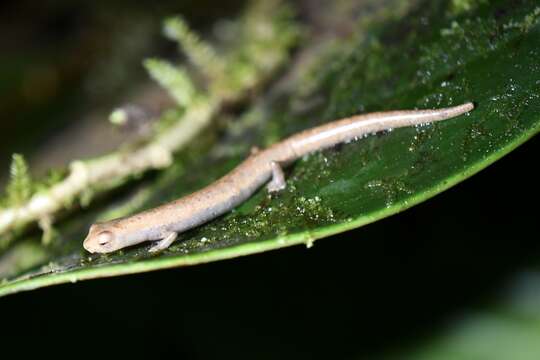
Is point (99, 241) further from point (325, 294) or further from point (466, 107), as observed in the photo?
point (466, 107)

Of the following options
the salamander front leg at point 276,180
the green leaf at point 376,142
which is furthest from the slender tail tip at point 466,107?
the salamander front leg at point 276,180

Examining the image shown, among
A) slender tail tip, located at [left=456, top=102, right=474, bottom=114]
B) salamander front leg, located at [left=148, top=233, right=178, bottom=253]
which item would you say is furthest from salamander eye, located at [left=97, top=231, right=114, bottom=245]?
slender tail tip, located at [left=456, top=102, right=474, bottom=114]

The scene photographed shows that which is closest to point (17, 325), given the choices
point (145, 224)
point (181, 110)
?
point (145, 224)

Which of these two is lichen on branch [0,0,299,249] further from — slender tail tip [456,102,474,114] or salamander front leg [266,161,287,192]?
slender tail tip [456,102,474,114]

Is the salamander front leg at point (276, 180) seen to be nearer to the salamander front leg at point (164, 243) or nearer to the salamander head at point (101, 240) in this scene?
the salamander front leg at point (164, 243)

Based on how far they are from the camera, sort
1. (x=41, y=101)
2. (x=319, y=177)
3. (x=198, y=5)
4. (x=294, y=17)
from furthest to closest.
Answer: (x=198, y=5), (x=41, y=101), (x=294, y=17), (x=319, y=177)

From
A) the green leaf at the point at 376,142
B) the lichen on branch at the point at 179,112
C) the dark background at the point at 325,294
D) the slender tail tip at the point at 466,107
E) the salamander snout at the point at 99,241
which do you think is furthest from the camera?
the lichen on branch at the point at 179,112

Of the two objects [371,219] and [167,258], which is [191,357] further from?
[371,219]
